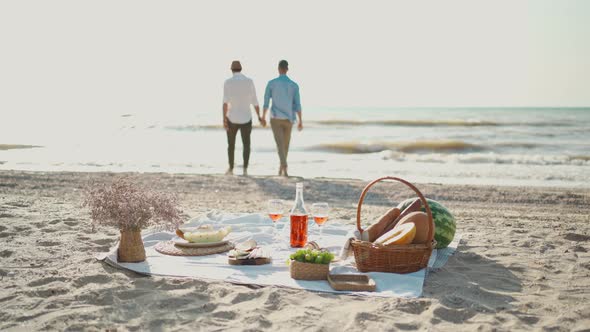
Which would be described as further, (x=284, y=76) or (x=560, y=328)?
(x=284, y=76)

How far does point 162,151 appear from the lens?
1827 cm

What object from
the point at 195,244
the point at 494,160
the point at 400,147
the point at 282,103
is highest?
the point at 282,103

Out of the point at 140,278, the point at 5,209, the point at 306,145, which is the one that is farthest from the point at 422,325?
the point at 306,145

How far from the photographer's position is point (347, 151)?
2155 cm

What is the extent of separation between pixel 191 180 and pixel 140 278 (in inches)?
239

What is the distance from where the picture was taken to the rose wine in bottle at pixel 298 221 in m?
4.49

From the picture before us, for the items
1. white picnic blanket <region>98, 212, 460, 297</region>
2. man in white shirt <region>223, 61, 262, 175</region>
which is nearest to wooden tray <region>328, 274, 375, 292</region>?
white picnic blanket <region>98, 212, 460, 297</region>

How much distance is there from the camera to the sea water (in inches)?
495

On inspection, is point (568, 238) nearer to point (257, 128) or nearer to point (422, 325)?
point (422, 325)

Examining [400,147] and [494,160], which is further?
[400,147]

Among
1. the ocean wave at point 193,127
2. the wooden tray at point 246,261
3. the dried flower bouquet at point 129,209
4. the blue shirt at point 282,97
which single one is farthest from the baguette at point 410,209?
the ocean wave at point 193,127

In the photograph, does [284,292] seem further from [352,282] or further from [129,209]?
[129,209]

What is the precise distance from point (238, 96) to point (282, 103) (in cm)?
85

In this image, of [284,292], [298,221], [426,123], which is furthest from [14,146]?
[426,123]
